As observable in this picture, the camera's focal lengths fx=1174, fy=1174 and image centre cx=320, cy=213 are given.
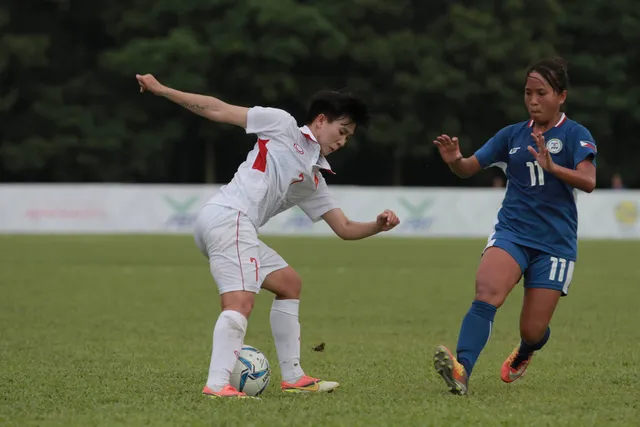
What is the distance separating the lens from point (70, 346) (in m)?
9.65

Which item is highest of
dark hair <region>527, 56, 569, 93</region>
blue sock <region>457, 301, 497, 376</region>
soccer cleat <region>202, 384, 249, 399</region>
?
dark hair <region>527, 56, 569, 93</region>

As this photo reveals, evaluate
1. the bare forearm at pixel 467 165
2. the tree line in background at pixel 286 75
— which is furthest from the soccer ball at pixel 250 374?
the tree line in background at pixel 286 75

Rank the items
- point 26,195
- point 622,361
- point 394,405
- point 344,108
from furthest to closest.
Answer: point 26,195 < point 622,361 < point 344,108 < point 394,405

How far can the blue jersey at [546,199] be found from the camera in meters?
7.20

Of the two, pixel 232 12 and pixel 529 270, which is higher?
pixel 232 12

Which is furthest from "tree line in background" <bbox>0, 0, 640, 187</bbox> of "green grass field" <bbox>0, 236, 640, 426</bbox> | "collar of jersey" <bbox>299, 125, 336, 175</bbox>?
"collar of jersey" <bbox>299, 125, 336, 175</bbox>

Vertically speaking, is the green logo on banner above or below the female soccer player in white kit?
below

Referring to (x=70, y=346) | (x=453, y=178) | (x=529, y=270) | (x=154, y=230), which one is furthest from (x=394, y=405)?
(x=453, y=178)

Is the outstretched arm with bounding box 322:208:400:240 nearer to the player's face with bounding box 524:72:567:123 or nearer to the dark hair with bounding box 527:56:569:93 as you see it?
the player's face with bounding box 524:72:567:123

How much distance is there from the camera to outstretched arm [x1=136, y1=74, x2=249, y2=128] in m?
6.59

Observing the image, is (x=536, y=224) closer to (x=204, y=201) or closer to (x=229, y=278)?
(x=229, y=278)

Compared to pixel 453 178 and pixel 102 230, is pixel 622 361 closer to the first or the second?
pixel 102 230

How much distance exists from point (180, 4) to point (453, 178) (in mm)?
13517

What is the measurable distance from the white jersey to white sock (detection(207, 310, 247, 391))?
0.62 meters
